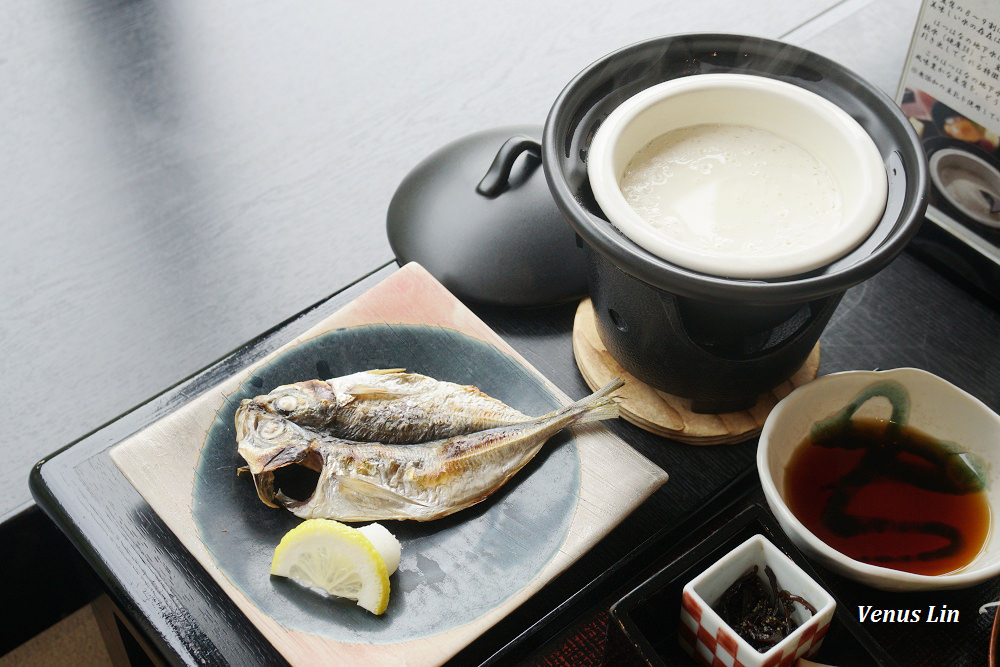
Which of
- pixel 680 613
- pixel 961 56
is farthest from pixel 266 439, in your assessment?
pixel 961 56

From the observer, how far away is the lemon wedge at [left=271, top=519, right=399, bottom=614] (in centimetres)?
95

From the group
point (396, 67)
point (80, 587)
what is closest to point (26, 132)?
point (396, 67)

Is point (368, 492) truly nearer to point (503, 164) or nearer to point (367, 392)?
point (367, 392)

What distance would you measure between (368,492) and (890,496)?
0.59 m

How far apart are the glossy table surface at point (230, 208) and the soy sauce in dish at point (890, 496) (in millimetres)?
119

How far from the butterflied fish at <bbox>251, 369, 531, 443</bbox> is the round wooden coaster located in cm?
15

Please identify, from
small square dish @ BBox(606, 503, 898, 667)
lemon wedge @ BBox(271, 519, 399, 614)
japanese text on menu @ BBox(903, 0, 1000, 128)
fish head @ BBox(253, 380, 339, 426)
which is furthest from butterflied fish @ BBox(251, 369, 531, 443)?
japanese text on menu @ BBox(903, 0, 1000, 128)

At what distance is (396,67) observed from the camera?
75.5 inches

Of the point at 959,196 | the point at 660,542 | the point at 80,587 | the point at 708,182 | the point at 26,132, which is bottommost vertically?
the point at 80,587

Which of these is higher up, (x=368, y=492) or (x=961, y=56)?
(x=961, y=56)

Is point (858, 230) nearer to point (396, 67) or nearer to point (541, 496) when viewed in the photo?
point (541, 496)

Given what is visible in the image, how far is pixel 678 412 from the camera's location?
116 cm

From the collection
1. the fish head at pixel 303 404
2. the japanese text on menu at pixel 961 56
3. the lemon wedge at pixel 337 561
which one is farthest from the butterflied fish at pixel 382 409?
the japanese text on menu at pixel 961 56

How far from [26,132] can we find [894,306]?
1.57 m
